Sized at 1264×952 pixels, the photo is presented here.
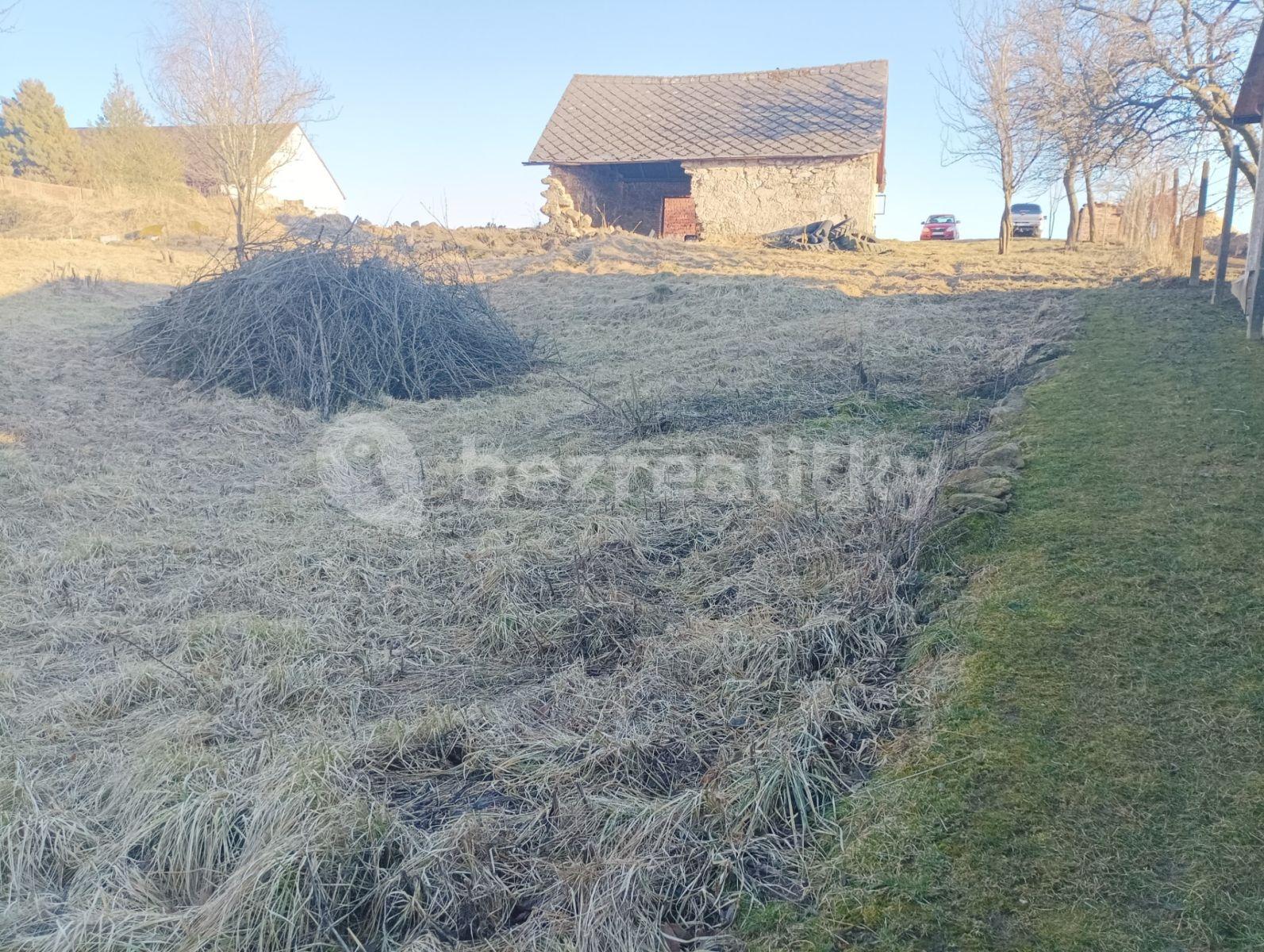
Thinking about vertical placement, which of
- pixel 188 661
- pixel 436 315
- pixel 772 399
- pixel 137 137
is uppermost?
pixel 137 137

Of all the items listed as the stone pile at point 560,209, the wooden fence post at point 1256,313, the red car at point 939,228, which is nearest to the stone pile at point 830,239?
the stone pile at point 560,209

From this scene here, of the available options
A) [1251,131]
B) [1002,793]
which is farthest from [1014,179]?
[1002,793]

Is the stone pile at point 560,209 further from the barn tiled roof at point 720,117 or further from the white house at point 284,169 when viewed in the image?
the white house at point 284,169

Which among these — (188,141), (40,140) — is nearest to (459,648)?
(188,141)

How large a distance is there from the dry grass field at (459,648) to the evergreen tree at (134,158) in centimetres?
2008

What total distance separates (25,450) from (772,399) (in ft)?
18.2

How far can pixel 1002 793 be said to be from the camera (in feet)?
6.75

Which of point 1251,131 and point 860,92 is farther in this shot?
point 860,92

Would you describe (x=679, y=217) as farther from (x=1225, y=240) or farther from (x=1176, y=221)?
(x=1225, y=240)

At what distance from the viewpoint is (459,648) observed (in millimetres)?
3531

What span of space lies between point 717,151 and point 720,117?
2055mm

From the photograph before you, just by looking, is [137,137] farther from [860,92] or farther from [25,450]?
[25,450]

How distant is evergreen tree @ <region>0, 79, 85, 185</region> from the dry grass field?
23.3 metres

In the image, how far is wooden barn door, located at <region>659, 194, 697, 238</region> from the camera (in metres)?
21.2
